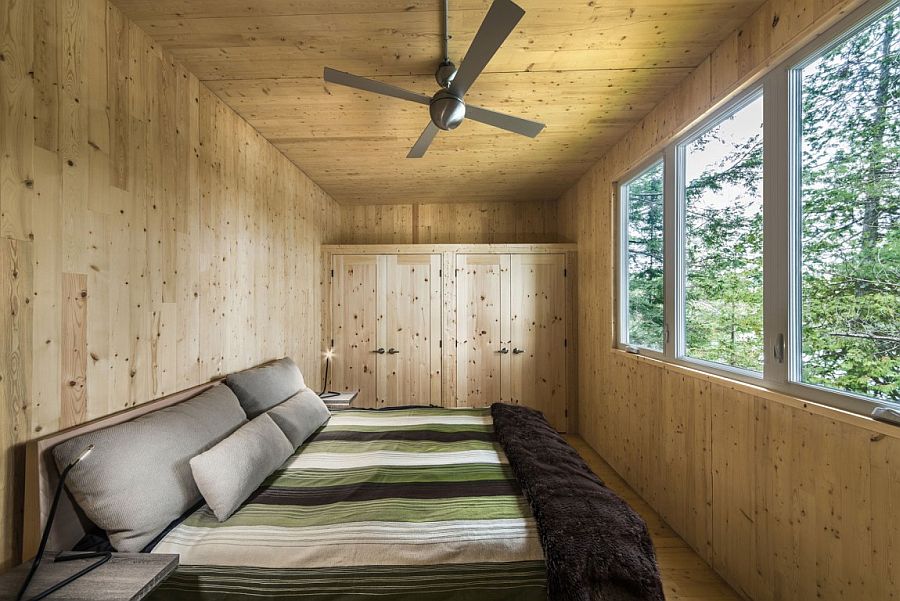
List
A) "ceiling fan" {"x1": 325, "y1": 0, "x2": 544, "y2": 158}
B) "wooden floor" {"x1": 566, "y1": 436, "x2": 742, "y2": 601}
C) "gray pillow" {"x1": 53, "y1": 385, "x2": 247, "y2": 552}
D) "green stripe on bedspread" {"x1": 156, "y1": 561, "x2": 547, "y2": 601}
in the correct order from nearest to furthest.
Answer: "green stripe on bedspread" {"x1": 156, "y1": 561, "x2": 547, "y2": 601} → "gray pillow" {"x1": 53, "y1": 385, "x2": 247, "y2": 552} → "ceiling fan" {"x1": 325, "y1": 0, "x2": 544, "y2": 158} → "wooden floor" {"x1": 566, "y1": 436, "x2": 742, "y2": 601}

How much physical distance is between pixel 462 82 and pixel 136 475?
6.33 feet

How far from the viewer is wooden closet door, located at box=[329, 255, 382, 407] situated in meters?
3.96

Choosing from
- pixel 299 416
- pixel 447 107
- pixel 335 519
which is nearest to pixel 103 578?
pixel 335 519

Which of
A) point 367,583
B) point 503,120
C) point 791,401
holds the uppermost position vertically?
point 503,120

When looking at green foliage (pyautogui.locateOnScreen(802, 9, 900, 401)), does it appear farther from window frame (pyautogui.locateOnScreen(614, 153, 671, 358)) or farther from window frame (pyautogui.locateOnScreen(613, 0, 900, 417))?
window frame (pyautogui.locateOnScreen(614, 153, 671, 358))

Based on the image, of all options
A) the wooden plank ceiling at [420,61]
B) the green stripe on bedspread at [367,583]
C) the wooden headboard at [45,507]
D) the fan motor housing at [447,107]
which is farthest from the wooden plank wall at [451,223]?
the green stripe on bedspread at [367,583]

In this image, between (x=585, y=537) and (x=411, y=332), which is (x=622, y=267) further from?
(x=585, y=537)

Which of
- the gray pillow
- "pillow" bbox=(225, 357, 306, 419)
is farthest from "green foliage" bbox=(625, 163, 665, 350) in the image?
the gray pillow

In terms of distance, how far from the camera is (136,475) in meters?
1.25

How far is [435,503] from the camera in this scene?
1438mm

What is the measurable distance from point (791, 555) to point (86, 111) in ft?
10.5

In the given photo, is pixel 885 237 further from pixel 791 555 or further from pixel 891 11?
pixel 791 555

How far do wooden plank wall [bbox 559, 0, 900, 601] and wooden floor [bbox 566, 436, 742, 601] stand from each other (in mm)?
53

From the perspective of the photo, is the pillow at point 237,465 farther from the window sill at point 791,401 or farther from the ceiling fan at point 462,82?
the window sill at point 791,401
